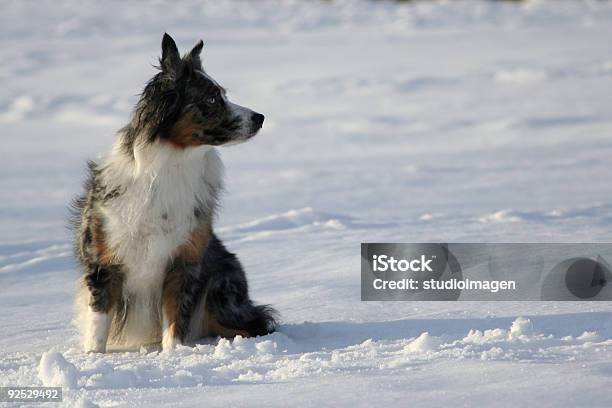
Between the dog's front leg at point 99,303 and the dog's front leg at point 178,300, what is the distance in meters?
0.28

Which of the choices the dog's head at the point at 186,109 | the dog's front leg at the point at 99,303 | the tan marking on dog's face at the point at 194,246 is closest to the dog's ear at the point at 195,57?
the dog's head at the point at 186,109

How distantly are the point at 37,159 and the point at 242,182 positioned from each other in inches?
140

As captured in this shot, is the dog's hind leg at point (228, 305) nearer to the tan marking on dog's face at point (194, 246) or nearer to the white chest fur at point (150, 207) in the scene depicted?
the tan marking on dog's face at point (194, 246)

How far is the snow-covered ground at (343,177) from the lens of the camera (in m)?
4.33

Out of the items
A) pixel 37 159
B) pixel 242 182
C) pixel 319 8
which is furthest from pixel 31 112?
pixel 319 8

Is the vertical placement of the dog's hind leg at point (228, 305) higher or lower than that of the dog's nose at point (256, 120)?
lower

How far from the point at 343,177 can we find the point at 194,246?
721 cm

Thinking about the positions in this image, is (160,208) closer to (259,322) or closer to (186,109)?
(186,109)

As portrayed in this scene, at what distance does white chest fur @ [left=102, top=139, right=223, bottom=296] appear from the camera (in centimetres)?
529

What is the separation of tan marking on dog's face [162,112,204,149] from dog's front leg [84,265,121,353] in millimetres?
761

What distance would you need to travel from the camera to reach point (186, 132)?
17.6ft

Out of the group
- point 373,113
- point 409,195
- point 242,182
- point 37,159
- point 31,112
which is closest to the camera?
point 409,195

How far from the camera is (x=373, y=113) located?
685 inches

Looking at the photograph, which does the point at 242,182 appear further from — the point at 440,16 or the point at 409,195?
the point at 440,16
